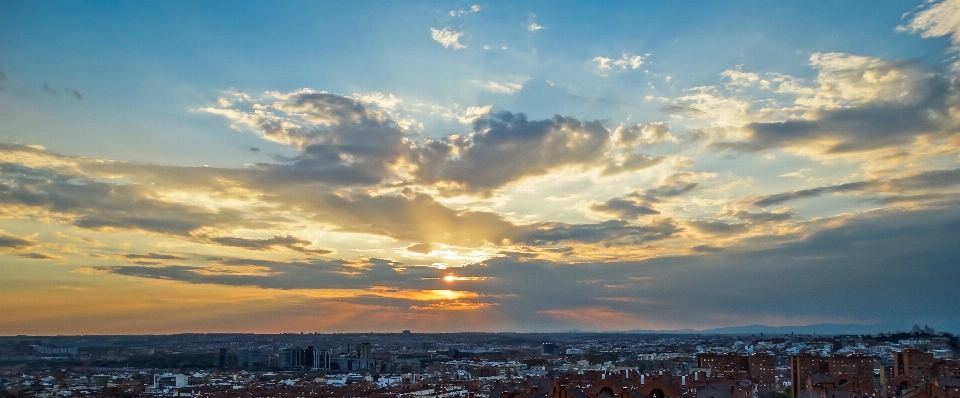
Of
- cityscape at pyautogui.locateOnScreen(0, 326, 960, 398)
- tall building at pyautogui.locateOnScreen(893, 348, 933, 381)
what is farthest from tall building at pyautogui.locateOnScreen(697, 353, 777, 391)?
tall building at pyautogui.locateOnScreen(893, 348, 933, 381)

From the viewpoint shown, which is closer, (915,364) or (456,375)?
(915,364)

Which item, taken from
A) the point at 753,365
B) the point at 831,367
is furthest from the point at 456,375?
the point at 831,367

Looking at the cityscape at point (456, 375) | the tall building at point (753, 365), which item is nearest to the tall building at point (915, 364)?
the cityscape at point (456, 375)

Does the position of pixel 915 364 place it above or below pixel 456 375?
above

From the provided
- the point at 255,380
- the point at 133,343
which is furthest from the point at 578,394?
the point at 133,343

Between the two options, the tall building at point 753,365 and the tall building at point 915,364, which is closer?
the tall building at point 915,364

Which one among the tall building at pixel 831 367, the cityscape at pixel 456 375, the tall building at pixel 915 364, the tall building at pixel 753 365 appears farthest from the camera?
the tall building at pixel 753 365

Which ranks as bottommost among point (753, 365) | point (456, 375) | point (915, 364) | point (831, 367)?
point (456, 375)

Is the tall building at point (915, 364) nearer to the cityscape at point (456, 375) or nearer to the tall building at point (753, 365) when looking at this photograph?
the cityscape at point (456, 375)

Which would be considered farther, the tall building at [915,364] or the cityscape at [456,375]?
the tall building at [915,364]

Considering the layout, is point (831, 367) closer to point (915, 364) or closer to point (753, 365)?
point (915, 364)

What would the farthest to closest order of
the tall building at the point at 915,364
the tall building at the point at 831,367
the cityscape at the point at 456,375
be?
the tall building at the point at 831,367 < the tall building at the point at 915,364 < the cityscape at the point at 456,375

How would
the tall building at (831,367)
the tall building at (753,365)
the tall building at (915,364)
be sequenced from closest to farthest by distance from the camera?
1. the tall building at (915,364)
2. the tall building at (831,367)
3. the tall building at (753,365)
